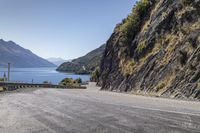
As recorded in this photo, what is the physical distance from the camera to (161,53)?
40469mm

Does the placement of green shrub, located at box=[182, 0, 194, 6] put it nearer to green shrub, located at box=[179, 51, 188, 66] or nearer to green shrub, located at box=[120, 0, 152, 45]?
green shrub, located at box=[179, 51, 188, 66]

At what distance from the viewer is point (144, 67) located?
43031 millimetres

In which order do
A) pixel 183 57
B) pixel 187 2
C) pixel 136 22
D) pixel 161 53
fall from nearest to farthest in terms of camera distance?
pixel 183 57
pixel 161 53
pixel 187 2
pixel 136 22

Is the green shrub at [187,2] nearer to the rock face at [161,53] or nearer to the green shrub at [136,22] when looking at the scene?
the rock face at [161,53]

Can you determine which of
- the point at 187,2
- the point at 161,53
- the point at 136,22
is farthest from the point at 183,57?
the point at 136,22

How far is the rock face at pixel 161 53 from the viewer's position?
3226 centimetres

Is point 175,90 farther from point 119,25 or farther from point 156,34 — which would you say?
point 119,25

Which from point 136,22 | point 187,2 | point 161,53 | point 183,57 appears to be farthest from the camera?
point 136,22

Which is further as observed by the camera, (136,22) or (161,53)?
(136,22)

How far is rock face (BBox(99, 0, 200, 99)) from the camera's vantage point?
106 ft

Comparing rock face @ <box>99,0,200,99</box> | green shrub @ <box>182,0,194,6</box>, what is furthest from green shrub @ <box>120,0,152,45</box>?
green shrub @ <box>182,0,194,6</box>

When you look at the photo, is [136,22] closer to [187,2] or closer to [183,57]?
[187,2]

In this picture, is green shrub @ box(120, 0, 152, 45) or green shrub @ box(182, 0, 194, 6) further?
green shrub @ box(120, 0, 152, 45)

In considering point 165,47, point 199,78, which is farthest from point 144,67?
point 199,78
